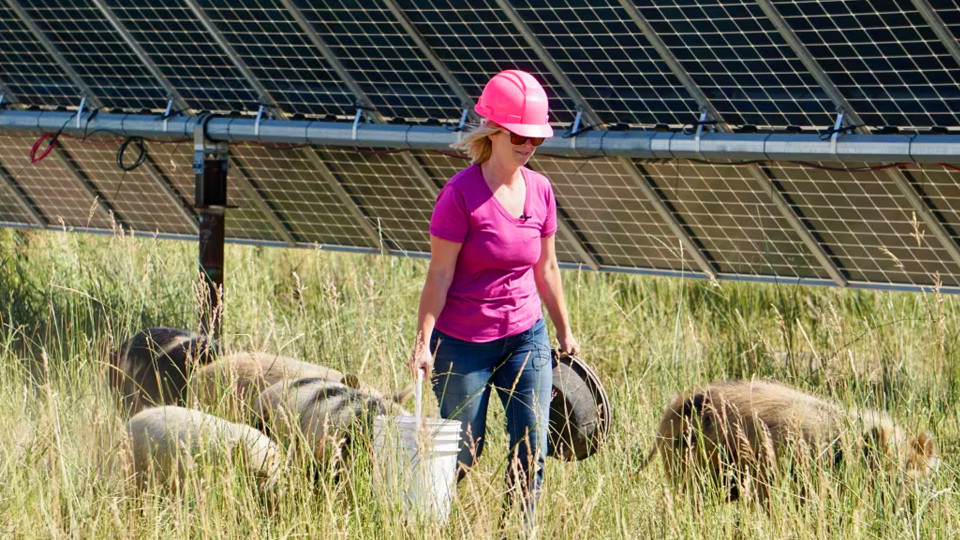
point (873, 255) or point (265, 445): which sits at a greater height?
point (873, 255)

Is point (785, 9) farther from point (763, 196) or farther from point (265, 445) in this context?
point (265, 445)

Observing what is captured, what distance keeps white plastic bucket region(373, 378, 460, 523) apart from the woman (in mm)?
144

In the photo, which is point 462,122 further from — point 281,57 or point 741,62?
point 741,62

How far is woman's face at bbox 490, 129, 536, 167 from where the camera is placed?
5605 millimetres

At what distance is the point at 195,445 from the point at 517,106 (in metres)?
2.09

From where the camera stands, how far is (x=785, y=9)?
7.42 metres

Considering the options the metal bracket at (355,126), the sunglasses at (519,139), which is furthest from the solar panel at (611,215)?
the sunglasses at (519,139)

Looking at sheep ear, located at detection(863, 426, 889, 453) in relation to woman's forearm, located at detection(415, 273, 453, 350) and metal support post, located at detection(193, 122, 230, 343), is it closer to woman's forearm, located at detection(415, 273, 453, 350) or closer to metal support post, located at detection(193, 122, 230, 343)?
woman's forearm, located at detection(415, 273, 453, 350)

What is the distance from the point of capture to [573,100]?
27.0 ft

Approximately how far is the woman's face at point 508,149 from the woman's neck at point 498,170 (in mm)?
17

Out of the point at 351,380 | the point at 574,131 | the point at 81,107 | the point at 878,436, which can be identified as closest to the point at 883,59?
the point at 574,131

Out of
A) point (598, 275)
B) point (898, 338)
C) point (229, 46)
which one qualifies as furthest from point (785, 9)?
point (598, 275)

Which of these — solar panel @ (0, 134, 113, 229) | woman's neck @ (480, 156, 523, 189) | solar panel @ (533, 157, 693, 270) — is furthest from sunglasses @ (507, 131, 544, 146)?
solar panel @ (0, 134, 113, 229)

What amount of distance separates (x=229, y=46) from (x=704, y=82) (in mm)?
3486
